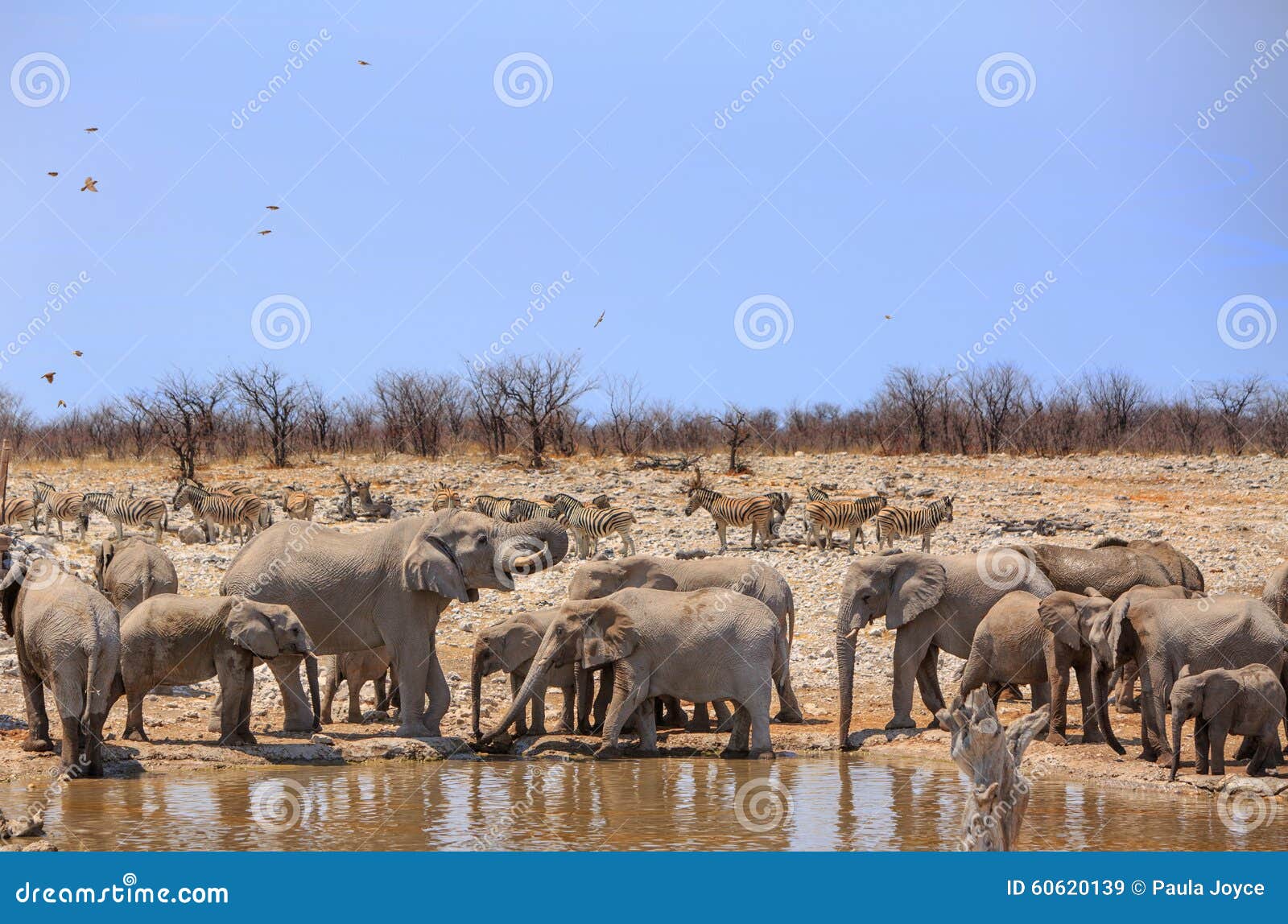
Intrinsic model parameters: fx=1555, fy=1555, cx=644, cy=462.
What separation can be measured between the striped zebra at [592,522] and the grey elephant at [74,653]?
43.6 ft

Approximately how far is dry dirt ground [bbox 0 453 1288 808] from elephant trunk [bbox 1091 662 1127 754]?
0.21 m

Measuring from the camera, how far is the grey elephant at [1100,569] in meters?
15.5

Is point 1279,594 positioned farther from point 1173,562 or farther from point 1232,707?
point 1232,707

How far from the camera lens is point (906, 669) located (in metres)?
13.7

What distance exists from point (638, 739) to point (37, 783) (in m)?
4.50

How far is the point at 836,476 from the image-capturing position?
3203 cm

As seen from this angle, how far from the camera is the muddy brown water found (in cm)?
900

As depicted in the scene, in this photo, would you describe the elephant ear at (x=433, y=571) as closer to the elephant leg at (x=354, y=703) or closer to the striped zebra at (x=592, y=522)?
the elephant leg at (x=354, y=703)

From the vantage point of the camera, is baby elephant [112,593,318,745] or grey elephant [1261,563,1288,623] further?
grey elephant [1261,563,1288,623]

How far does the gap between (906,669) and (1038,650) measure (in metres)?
1.36

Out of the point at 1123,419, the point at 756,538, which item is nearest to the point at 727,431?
the point at 1123,419

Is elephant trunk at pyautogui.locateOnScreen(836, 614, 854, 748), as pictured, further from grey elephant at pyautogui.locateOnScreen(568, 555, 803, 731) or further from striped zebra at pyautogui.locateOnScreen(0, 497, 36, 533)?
striped zebra at pyautogui.locateOnScreen(0, 497, 36, 533)

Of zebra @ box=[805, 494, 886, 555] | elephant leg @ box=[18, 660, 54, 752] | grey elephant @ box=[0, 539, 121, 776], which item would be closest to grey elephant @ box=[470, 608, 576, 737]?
grey elephant @ box=[0, 539, 121, 776]

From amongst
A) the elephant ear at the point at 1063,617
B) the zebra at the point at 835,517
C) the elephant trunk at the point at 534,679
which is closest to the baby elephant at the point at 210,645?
the elephant trunk at the point at 534,679
